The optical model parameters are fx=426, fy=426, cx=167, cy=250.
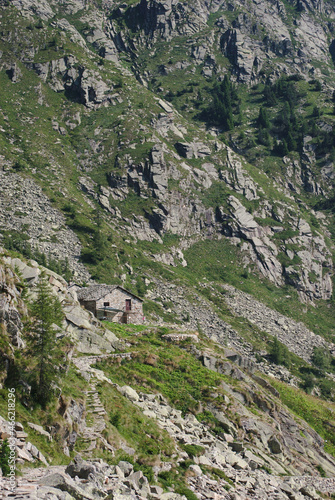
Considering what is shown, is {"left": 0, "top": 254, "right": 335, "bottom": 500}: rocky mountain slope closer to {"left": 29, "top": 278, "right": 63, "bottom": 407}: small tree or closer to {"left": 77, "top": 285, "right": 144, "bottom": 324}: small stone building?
{"left": 29, "top": 278, "right": 63, "bottom": 407}: small tree

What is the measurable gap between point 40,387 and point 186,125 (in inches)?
5885

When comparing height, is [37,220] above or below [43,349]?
below

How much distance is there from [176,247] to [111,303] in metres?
63.5

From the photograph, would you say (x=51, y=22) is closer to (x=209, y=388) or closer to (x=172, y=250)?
(x=172, y=250)

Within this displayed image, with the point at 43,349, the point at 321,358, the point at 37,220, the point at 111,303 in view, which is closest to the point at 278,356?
the point at 321,358

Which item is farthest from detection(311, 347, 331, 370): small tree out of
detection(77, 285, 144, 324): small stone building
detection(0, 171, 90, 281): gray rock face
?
detection(0, 171, 90, 281): gray rock face

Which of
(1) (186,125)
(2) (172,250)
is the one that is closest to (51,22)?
(1) (186,125)

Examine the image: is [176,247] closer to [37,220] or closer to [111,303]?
[37,220]

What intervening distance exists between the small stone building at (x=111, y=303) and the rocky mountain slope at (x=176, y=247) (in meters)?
5.39

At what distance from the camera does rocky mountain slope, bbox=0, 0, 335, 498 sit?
24.9m

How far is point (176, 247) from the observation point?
115750 millimetres

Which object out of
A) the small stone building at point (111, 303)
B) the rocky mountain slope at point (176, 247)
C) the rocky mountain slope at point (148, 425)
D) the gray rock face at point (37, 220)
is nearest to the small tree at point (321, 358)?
the rocky mountain slope at point (176, 247)

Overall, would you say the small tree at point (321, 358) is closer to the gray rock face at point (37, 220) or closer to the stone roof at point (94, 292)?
the gray rock face at point (37, 220)

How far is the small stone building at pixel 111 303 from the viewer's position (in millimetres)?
52094
